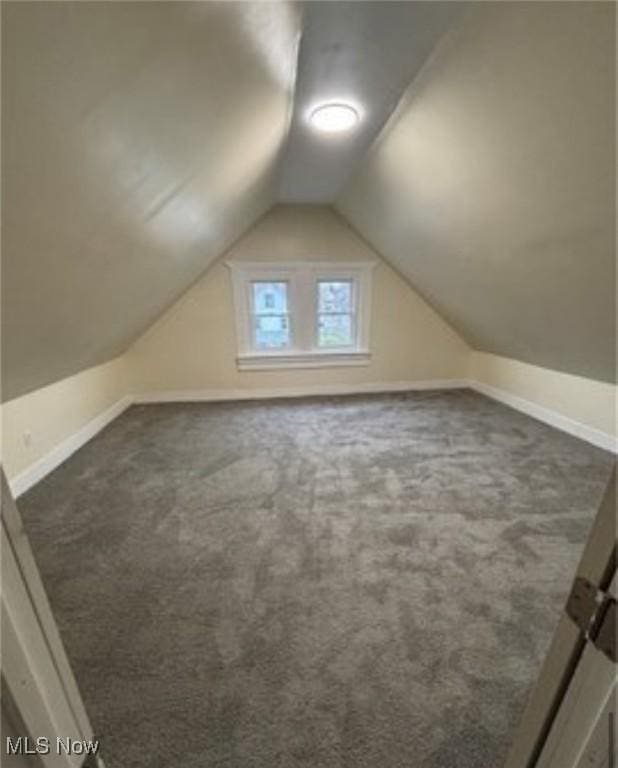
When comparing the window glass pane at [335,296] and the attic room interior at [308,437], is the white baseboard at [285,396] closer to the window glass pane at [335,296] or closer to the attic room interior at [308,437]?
the attic room interior at [308,437]

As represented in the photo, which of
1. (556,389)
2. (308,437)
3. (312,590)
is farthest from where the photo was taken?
(556,389)

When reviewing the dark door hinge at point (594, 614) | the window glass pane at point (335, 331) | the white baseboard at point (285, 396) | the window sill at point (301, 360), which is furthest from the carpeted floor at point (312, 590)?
the window glass pane at point (335, 331)

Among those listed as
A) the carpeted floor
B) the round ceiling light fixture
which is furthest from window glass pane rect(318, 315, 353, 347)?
the round ceiling light fixture

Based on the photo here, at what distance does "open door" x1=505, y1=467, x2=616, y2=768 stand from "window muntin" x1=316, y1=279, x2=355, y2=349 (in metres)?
4.42

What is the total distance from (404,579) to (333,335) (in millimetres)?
3519

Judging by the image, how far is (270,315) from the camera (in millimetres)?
4828

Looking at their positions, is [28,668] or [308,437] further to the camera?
[308,437]

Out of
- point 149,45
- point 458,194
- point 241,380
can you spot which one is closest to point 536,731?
point 149,45

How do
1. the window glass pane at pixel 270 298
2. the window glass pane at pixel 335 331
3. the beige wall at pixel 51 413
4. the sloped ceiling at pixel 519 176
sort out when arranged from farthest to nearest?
the window glass pane at pixel 335 331 < the window glass pane at pixel 270 298 < the beige wall at pixel 51 413 < the sloped ceiling at pixel 519 176

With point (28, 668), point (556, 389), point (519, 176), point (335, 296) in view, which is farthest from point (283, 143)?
point (556, 389)

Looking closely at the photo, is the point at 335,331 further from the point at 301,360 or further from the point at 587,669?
the point at 587,669

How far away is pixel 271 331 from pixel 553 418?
120 inches

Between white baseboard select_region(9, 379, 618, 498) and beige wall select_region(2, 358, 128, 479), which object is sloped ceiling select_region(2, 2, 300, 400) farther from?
white baseboard select_region(9, 379, 618, 498)

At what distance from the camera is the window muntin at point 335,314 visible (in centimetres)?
486
